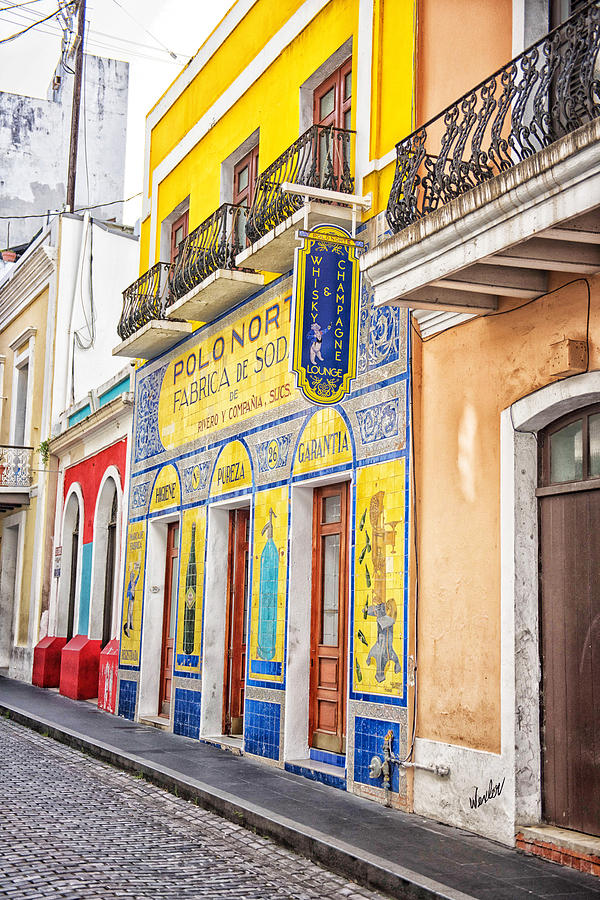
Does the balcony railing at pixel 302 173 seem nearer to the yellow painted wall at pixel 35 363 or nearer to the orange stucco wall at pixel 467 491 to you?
the orange stucco wall at pixel 467 491

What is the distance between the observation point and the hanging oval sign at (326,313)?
881 centimetres

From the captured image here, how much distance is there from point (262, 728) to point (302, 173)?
5.42m

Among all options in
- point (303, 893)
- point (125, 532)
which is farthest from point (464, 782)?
point (125, 532)

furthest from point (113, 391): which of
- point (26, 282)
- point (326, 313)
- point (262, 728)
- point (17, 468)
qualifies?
point (326, 313)

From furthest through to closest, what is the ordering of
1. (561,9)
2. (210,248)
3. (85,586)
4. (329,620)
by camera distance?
(85,586)
(210,248)
(329,620)
(561,9)

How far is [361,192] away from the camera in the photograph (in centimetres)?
960

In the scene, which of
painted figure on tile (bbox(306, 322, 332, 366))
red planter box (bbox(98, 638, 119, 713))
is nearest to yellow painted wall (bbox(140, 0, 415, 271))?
painted figure on tile (bbox(306, 322, 332, 366))

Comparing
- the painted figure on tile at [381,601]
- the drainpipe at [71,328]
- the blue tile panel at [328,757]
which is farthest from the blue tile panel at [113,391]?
the painted figure on tile at [381,601]

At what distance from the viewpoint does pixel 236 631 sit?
12.1m

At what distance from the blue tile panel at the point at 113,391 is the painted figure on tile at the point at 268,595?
20.6 feet

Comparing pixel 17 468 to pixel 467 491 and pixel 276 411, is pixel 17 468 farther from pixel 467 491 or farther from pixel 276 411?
pixel 467 491

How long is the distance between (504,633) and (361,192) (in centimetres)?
436

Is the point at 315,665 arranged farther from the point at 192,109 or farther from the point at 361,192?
the point at 192,109

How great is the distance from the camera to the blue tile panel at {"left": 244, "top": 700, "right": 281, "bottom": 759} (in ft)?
33.7
